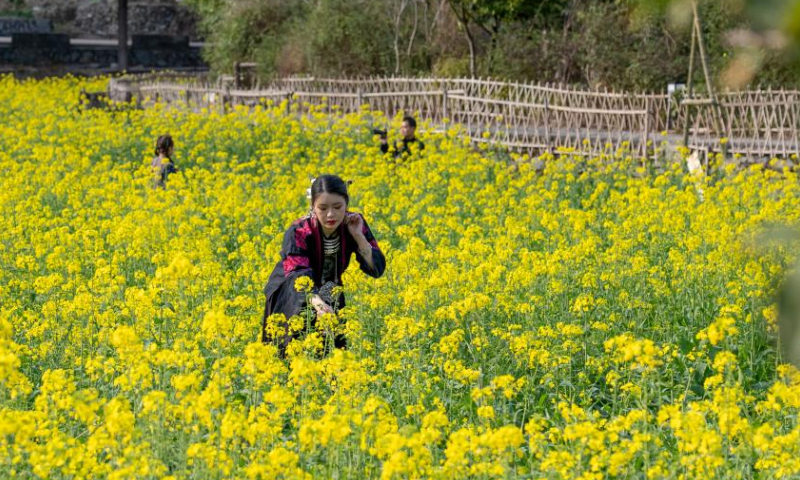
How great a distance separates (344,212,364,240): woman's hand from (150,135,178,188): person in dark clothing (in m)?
6.07

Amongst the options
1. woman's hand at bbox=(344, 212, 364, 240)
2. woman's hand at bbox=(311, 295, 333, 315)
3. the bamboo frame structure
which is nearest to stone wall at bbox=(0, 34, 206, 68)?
the bamboo frame structure

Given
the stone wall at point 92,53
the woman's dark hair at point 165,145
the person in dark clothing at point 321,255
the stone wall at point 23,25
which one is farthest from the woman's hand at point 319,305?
the stone wall at point 23,25

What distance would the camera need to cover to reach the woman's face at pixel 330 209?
17.7 feet

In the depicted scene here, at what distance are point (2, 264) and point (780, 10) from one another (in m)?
7.15

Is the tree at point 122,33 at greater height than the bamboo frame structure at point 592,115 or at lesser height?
greater

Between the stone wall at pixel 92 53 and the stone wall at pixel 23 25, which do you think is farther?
the stone wall at pixel 23 25

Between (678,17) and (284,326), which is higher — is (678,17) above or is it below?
above

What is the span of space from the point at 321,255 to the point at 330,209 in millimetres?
348

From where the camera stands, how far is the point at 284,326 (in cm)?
559

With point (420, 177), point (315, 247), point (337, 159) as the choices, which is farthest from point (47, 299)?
point (337, 159)

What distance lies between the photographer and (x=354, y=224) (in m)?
5.57

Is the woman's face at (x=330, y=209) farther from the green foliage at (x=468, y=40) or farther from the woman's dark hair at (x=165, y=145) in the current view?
the green foliage at (x=468, y=40)

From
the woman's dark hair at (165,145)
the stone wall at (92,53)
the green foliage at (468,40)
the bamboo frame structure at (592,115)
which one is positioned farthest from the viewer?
the stone wall at (92,53)

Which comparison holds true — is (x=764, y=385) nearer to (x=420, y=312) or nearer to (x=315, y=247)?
(x=420, y=312)
